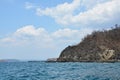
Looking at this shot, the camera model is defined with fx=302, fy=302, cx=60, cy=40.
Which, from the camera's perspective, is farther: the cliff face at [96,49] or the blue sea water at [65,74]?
the cliff face at [96,49]

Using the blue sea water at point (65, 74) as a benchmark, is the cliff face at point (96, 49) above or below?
above

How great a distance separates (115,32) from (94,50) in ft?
94.6

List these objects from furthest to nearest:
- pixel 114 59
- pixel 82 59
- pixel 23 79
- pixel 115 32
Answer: pixel 115 32
pixel 82 59
pixel 114 59
pixel 23 79

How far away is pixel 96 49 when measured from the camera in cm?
17838

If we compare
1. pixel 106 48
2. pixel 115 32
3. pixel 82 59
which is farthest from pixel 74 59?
pixel 115 32

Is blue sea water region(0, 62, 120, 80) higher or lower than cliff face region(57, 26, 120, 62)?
lower

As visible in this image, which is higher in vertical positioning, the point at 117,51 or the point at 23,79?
the point at 117,51

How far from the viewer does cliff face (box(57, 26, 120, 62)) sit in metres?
175

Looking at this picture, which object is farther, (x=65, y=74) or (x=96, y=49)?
(x=96, y=49)

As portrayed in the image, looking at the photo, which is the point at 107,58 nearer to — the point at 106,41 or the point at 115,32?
the point at 106,41

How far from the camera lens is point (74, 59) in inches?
7254

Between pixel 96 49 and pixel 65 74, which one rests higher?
pixel 96 49

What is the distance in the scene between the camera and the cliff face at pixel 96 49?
573ft

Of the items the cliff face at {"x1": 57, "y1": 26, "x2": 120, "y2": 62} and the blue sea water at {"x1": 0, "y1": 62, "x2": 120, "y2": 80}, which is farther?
the cliff face at {"x1": 57, "y1": 26, "x2": 120, "y2": 62}
